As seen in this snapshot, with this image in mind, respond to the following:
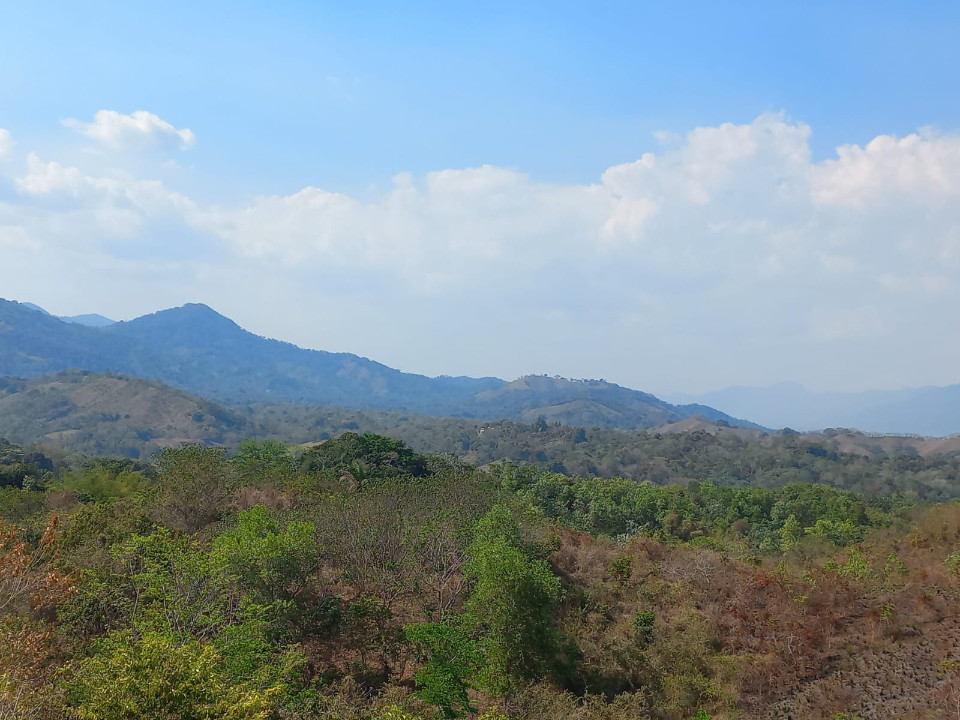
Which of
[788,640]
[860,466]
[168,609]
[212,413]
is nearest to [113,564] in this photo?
[168,609]

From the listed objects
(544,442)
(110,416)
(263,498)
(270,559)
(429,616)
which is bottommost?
(110,416)

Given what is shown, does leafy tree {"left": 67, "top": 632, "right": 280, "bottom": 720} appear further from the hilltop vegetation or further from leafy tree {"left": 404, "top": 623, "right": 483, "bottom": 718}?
the hilltop vegetation

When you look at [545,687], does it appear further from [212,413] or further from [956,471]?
[212,413]

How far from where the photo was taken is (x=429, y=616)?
21438 mm

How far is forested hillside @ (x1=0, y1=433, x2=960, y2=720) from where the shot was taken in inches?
507

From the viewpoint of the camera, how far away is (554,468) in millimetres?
122062

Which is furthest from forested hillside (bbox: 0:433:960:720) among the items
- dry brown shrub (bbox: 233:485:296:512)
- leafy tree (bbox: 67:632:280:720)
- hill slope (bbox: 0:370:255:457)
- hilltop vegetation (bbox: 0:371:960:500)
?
hill slope (bbox: 0:370:255:457)

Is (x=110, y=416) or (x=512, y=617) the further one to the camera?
(x=110, y=416)

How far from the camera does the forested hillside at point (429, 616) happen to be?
42.3 ft

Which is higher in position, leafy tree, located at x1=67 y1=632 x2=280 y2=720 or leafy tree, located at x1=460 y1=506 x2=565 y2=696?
leafy tree, located at x1=67 y1=632 x2=280 y2=720

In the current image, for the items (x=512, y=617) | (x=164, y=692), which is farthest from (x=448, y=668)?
(x=164, y=692)

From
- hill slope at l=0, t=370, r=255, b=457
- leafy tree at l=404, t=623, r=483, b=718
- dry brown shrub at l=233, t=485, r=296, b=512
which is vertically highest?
dry brown shrub at l=233, t=485, r=296, b=512

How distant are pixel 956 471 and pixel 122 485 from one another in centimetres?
12759

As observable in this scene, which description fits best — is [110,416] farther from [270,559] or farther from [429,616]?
[270,559]
